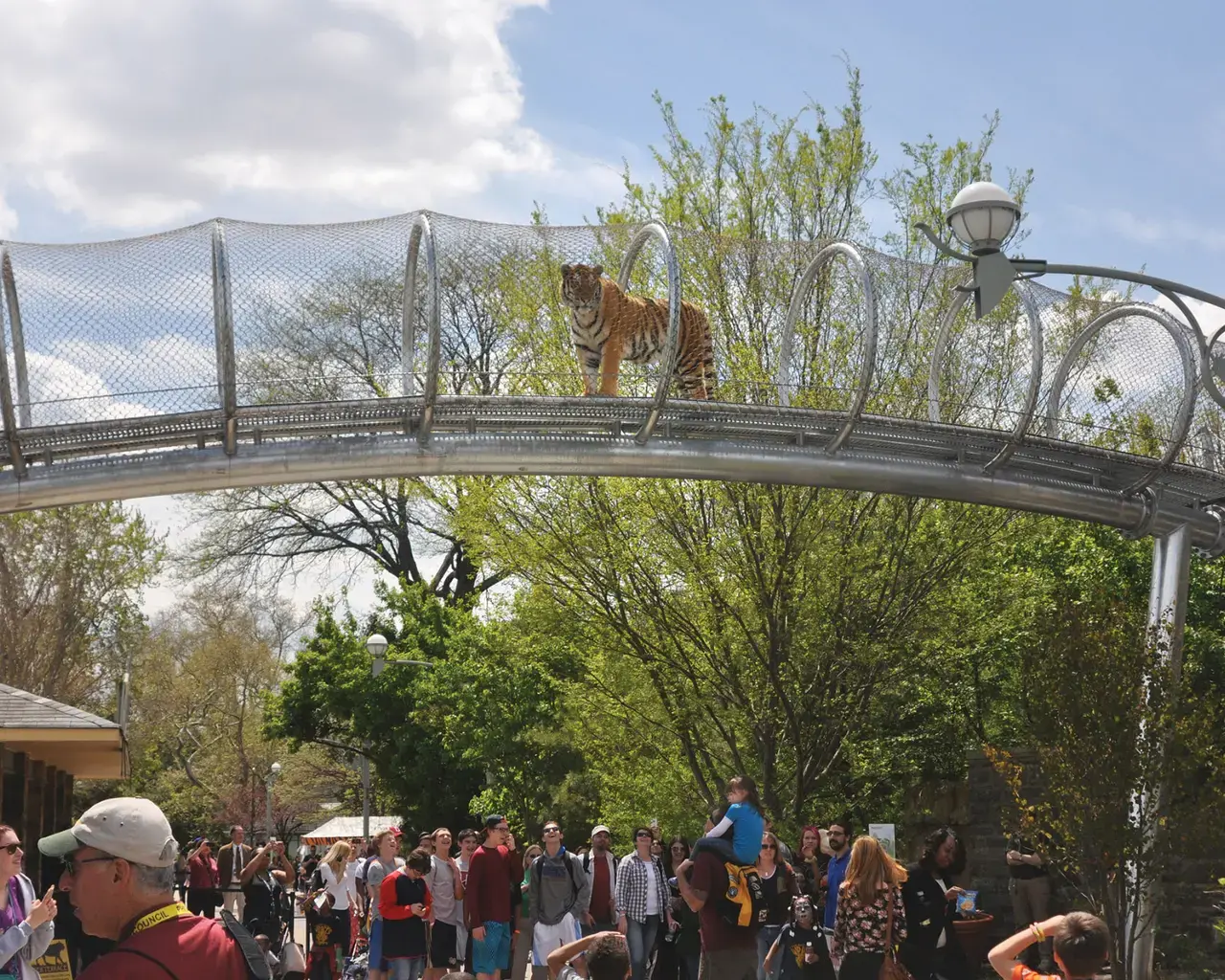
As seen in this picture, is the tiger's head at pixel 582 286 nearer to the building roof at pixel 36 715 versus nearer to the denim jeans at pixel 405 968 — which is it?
the denim jeans at pixel 405 968

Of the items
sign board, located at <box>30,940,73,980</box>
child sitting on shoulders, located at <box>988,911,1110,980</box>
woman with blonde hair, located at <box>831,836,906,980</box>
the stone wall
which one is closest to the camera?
child sitting on shoulders, located at <box>988,911,1110,980</box>

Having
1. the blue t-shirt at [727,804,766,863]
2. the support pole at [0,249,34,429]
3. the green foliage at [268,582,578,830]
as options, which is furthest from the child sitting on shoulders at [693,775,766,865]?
the green foliage at [268,582,578,830]

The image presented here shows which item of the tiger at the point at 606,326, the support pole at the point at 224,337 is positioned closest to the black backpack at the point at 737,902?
the support pole at the point at 224,337

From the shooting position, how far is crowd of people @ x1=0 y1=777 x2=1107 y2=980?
422 centimetres

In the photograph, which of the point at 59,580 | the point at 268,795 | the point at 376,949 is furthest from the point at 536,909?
the point at 268,795

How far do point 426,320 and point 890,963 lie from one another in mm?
7240

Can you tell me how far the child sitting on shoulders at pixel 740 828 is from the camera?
1179cm

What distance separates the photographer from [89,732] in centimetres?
1961

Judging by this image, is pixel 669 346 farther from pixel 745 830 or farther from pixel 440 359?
pixel 745 830

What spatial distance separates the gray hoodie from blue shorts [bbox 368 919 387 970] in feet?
5.12

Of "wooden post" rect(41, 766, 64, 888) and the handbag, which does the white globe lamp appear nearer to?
the handbag

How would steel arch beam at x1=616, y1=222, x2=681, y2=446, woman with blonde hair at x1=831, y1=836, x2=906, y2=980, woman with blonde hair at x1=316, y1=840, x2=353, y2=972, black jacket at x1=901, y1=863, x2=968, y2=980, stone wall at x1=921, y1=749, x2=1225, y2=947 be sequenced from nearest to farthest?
woman with blonde hair at x1=831, y1=836, x2=906, y2=980, black jacket at x1=901, y1=863, x2=968, y2=980, steel arch beam at x1=616, y1=222, x2=681, y2=446, woman with blonde hair at x1=316, y1=840, x2=353, y2=972, stone wall at x1=921, y1=749, x2=1225, y2=947

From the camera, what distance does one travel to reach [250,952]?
170 inches

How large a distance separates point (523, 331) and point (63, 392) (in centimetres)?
692
